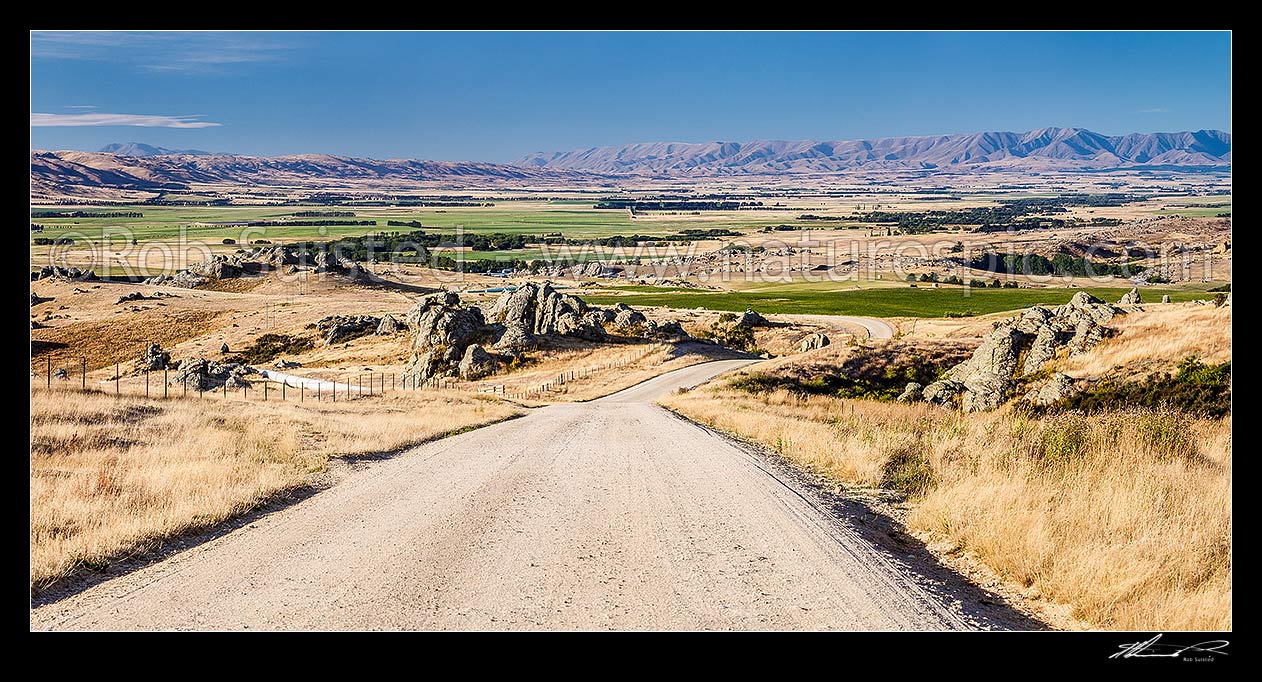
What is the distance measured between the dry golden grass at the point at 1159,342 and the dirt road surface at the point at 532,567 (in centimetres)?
2727

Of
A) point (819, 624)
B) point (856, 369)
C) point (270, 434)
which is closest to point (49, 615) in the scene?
point (819, 624)

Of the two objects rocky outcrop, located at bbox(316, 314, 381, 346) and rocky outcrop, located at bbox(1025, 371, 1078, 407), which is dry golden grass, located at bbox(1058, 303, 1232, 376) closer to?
rocky outcrop, located at bbox(1025, 371, 1078, 407)

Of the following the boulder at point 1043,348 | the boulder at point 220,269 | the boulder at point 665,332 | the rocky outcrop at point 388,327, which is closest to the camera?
the boulder at point 1043,348

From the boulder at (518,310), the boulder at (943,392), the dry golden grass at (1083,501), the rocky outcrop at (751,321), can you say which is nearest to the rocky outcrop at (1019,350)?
the boulder at (943,392)

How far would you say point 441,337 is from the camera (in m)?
62.8

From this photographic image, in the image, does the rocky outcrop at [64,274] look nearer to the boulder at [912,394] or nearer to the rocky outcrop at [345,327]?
the rocky outcrop at [345,327]

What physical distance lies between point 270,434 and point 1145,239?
149 metres

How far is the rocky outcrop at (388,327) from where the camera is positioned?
249 feet

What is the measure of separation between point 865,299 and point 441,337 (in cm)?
7517

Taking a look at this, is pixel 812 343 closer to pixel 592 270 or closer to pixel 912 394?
pixel 912 394

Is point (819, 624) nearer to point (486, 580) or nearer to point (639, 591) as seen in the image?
point (639, 591)

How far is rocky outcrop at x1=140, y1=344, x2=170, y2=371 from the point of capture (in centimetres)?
6731

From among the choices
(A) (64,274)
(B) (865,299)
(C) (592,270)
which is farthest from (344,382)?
(C) (592,270)

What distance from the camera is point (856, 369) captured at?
1970 inches
